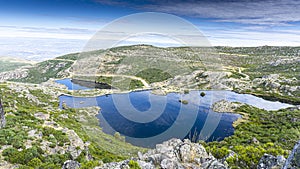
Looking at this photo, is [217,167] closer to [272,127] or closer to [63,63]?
[272,127]

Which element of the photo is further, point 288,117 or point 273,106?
point 273,106

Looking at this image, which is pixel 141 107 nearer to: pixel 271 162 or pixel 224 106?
pixel 224 106

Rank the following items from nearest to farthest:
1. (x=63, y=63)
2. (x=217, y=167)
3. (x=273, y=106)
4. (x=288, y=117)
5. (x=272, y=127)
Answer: (x=217, y=167)
(x=272, y=127)
(x=288, y=117)
(x=273, y=106)
(x=63, y=63)

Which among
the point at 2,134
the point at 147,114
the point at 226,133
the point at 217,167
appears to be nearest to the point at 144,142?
the point at 147,114

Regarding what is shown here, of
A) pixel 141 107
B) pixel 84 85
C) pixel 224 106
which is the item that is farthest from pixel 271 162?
pixel 84 85

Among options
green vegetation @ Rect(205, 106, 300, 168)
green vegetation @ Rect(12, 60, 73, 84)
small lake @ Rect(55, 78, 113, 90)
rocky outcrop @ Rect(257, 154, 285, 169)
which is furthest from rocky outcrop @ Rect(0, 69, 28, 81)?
rocky outcrop @ Rect(257, 154, 285, 169)

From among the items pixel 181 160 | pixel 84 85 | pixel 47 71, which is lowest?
pixel 84 85

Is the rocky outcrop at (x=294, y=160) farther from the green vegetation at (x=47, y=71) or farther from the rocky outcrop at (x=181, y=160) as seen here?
the green vegetation at (x=47, y=71)
